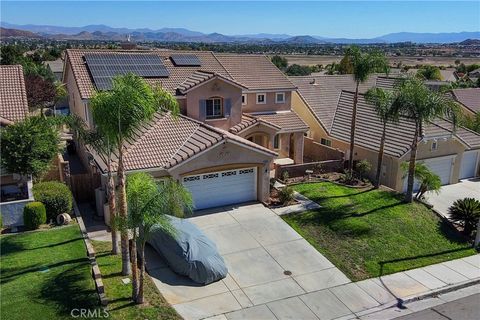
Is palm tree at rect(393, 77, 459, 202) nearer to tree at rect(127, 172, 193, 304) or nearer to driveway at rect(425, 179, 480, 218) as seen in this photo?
driveway at rect(425, 179, 480, 218)

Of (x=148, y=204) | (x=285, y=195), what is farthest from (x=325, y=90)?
(x=148, y=204)

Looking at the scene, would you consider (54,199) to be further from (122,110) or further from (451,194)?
(451,194)

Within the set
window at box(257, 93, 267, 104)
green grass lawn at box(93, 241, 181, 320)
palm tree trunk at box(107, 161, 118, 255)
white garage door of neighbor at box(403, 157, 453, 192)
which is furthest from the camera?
window at box(257, 93, 267, 104)

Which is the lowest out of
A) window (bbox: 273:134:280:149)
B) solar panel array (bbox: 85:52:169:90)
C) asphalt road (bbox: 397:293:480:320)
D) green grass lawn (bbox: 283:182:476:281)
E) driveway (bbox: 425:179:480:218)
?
driveway (bbox: 425:179:480:218)

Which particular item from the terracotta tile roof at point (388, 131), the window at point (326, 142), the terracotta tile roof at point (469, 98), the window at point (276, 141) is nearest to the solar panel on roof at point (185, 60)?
the window at point (276, 141)

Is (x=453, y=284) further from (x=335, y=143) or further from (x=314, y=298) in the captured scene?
(x=335, y=143)

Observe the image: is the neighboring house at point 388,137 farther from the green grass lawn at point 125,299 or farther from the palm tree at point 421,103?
the green grass lawn at point 125,299

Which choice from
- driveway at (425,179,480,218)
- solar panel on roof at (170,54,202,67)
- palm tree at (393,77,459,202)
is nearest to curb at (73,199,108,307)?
solar panel on roof at (170,54,202,67)
